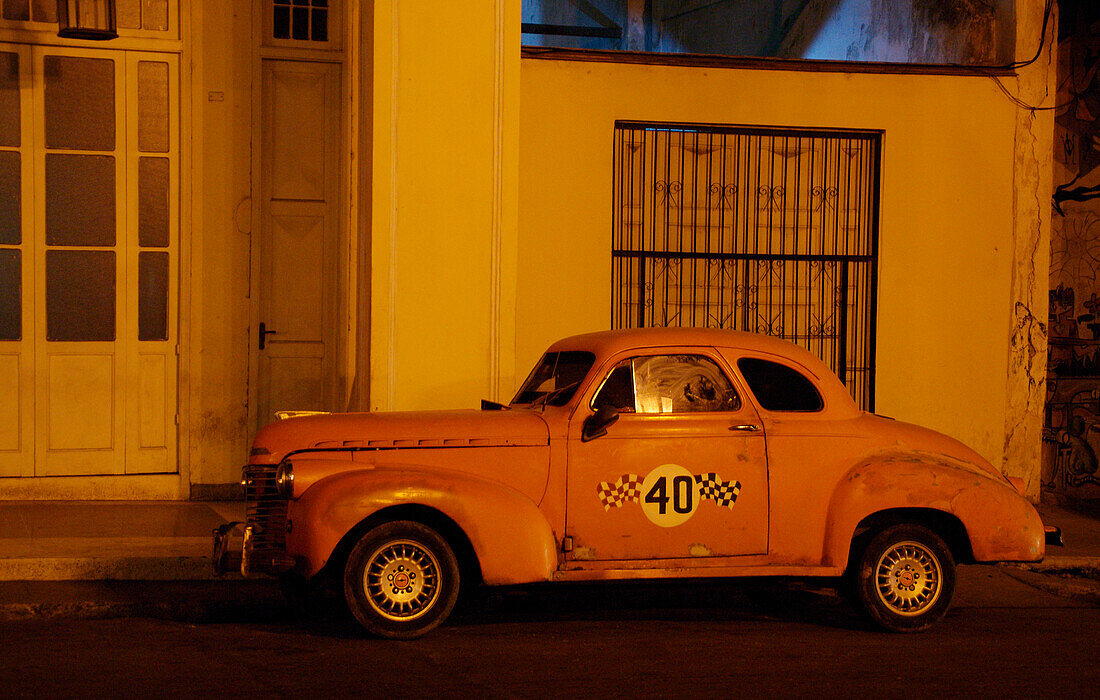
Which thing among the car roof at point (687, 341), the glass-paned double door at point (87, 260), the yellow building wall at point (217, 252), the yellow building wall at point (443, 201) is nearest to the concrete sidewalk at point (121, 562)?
the glass-paned double door at point (87, 260)

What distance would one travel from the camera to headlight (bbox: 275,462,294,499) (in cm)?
576

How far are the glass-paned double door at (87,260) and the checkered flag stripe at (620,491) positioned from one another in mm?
5160

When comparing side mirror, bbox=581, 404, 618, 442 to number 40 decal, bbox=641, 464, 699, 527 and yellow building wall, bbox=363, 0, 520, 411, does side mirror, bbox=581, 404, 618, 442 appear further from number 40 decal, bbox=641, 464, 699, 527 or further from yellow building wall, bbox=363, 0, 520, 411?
yellow building wall, bbox=363, 0, 520, 411

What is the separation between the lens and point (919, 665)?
5.46 metres

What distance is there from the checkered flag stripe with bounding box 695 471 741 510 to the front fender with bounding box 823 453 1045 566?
0.58 meters

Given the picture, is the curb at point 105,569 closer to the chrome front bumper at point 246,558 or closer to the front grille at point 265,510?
the chrome front bumper at point 246,558

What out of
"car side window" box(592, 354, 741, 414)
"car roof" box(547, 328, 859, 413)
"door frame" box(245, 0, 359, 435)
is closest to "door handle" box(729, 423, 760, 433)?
"car side window" box(592, 354, 741, 414)

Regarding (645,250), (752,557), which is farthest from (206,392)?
(752,557)

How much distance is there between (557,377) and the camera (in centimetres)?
662

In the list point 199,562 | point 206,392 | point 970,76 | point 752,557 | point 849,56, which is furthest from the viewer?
point 849,56

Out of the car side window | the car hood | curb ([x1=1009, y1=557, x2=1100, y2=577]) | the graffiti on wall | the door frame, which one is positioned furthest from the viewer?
the graffiti on wall

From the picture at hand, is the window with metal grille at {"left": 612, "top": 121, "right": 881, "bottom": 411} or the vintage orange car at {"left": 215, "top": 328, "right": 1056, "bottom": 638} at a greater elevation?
the window with metal grille at {"left": 612, "top": 121, "right": 881, "bottom": 411}

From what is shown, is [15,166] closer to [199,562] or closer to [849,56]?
[199,562]

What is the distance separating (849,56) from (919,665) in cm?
820
